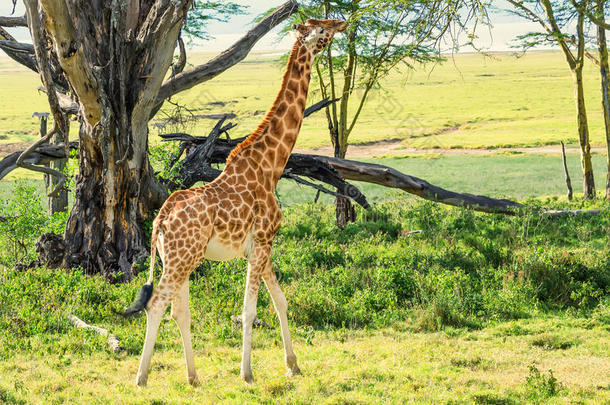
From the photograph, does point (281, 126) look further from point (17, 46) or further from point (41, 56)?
point (17, 46)

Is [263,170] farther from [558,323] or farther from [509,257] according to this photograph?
[509,257]

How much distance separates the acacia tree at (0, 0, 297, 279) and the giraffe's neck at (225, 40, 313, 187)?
130 inches

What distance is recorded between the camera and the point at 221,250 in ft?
19.2

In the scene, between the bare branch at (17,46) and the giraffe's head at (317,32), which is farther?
the bare branch at (17,46)

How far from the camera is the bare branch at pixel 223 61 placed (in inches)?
451

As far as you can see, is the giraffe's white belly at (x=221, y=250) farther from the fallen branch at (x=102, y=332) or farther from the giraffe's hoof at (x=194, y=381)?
the fallen branch at (x=102, y=332)

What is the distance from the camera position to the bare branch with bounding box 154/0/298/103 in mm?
11445

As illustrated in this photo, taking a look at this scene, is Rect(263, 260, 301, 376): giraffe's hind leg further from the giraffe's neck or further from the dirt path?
the dirt path

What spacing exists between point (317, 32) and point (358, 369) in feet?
11.0

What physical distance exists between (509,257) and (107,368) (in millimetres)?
6792

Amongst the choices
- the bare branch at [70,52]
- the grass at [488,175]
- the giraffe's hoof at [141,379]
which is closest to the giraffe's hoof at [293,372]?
the giraffe's hoof at [141,379]

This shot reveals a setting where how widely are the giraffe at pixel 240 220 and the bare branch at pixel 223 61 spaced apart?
18.5 ft

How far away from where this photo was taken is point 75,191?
398 inches

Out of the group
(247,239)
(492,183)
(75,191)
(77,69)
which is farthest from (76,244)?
(492,183)
